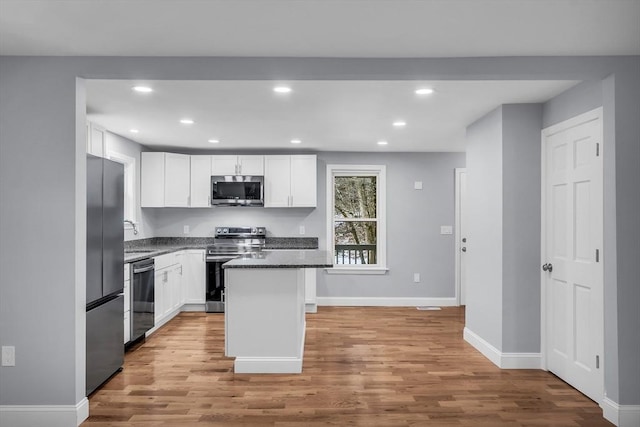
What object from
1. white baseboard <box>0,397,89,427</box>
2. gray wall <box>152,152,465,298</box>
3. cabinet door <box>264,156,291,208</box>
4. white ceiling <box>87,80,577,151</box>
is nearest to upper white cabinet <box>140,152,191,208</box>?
white ceiling <box>87,80,577,151</box>

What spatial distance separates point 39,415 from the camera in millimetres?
2688

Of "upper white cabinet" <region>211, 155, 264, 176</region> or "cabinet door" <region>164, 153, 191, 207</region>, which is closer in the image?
"cabinet door" <region>164, 153, 191, 207</region>

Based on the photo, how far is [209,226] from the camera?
21.1 feet

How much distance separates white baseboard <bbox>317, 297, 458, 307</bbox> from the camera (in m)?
6.37

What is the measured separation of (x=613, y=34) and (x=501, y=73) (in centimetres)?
61

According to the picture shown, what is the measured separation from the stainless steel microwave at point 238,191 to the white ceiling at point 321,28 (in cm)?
334

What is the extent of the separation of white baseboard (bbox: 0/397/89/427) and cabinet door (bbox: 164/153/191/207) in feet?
11.6

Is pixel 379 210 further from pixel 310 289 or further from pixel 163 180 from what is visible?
pixel 163 180

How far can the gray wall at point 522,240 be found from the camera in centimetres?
374

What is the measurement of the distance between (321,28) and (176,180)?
168 inches

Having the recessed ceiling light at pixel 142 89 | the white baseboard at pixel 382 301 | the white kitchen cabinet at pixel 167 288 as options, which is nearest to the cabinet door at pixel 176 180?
the white kitchen cabinet at pixel 167 288

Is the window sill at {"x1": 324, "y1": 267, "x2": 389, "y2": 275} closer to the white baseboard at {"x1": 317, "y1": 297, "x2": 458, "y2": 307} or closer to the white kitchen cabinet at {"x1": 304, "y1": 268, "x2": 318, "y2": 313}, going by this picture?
the white baseboard at {"x1": 317, "y1": 297, "x2": 458, "y2": 307}

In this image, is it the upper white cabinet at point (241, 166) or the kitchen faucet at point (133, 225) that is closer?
the kitchen faucet at point (133, 225)

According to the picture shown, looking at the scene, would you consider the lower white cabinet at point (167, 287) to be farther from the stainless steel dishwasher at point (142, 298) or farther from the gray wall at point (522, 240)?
the gray wall at point (522, 240)
